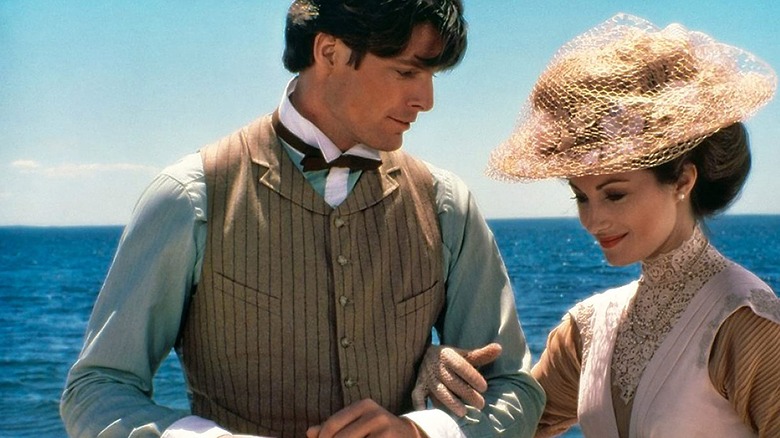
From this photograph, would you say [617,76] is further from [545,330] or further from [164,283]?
[545,330]

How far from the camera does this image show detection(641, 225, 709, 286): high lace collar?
2.64m

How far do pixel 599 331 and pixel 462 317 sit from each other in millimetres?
406

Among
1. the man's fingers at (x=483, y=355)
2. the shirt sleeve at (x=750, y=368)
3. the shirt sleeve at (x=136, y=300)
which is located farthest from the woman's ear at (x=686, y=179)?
the shirt sleeve at (x=136, y=300)

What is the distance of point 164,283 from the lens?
2.40m

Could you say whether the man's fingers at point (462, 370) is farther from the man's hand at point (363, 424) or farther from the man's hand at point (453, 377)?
the man's hand at point (363, 424)

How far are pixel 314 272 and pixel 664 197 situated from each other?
2.48 ft

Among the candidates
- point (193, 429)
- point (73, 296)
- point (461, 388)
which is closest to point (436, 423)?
point (461, 388)

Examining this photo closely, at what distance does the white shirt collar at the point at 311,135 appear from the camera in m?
2.52

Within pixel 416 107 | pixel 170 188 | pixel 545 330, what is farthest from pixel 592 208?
pixel 545 330

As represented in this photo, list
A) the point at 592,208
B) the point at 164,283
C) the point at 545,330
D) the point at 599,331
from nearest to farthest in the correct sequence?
the point at 164,283
the point at 592,208
the point at 599,331
the point at 545,330

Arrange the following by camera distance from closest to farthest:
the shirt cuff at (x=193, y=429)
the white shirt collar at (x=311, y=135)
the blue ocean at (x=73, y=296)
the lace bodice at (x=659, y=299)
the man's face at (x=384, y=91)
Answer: the shirt cuff at (x=193, y=429) → the man's face at (x=384, y=91) → the white shirt collar at (x=311, y=135) → the lace bodice at (x=659, y=299) → the blue ocean at (x=73, y=296)

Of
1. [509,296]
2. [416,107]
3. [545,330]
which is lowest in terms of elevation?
[545,330]

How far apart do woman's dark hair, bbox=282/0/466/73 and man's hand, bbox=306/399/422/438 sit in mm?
685

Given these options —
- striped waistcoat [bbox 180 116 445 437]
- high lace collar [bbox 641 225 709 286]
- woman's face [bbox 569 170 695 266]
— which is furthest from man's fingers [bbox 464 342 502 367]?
high lace collar [bbox 641 225 709 286]
